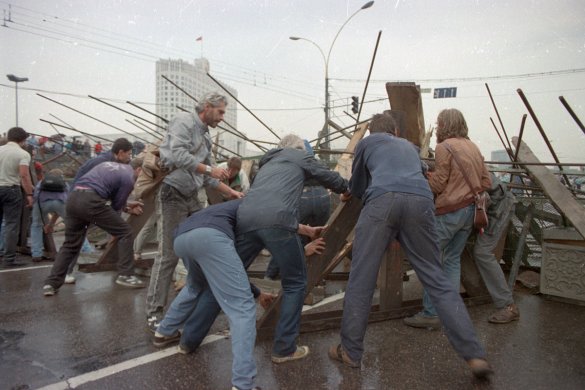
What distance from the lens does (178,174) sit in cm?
387

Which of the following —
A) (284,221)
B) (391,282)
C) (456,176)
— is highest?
(456,176)

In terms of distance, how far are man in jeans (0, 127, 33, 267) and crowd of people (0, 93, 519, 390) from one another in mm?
2473

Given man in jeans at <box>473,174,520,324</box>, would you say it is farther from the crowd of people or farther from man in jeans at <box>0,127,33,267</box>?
man in jeans at <box>0,127,33,267</box>

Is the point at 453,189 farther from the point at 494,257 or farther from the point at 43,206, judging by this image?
the point at 43,206

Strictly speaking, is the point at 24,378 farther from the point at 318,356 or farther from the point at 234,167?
the point at 234,167

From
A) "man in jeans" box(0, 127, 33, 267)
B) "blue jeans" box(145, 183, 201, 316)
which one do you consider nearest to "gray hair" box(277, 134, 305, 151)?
"blue jeans" box(145, 183, 201, 316)

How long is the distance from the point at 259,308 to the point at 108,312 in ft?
4.87

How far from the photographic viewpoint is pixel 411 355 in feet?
10.8

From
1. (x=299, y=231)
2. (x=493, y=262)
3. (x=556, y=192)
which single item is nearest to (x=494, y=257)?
(x=493, y=262)

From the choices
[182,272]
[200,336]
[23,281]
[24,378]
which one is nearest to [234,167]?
[182,272]

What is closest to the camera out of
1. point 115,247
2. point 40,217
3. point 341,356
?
point 341,356

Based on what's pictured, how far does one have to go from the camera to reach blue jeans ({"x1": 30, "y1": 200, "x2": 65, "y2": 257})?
657cm

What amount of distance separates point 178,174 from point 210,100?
28.0 inches

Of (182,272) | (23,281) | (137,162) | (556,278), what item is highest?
(137,162)
